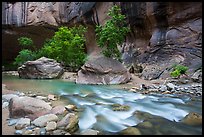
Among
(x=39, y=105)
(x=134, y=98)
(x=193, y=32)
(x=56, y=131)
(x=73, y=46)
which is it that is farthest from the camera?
(x=73, y=46)

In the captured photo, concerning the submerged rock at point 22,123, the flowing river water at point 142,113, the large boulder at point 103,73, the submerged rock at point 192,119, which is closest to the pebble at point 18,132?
the submerged rock at point 22,123

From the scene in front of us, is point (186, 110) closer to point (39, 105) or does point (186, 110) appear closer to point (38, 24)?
point (39, 105)

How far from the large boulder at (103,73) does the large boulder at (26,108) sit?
18.4 feet

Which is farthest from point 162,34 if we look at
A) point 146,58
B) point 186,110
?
point 186,110

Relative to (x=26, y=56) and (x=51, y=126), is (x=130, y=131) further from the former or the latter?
(x=26, y=56)

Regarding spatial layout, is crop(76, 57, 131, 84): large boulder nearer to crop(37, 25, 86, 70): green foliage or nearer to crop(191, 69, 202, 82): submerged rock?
crop(191, 69, 202, 82): submerged rock

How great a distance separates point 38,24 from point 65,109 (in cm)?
1864

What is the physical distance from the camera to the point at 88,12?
19.5 meters

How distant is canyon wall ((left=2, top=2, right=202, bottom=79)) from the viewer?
38.1 feet

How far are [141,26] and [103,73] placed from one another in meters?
6.69

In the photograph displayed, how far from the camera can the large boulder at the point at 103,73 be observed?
376 inches

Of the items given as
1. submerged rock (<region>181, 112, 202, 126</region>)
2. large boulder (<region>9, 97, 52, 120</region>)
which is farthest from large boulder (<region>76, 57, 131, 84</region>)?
large boulder (<region>9, 97, 52, 120</region>)

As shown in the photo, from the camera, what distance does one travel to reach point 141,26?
14805 mm

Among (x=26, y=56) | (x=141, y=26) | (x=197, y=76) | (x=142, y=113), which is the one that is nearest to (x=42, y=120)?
(x=142, y=113)
